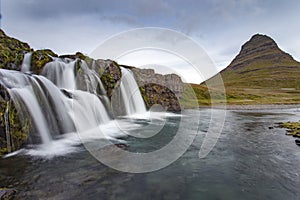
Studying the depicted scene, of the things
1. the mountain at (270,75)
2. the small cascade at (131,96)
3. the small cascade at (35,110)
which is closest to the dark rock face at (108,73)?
the small cascade at (131,96)

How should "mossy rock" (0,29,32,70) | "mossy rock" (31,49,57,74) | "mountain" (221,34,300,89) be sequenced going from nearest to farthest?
"mossy rock" (0,29,32,70), "mossy rock" (31,49,57,74), "mountain" (221,34,300,89)

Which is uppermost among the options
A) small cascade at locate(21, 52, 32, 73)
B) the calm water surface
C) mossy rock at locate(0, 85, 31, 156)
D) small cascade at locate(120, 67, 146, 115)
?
small cascade at locate(21, 52, 32, 73)

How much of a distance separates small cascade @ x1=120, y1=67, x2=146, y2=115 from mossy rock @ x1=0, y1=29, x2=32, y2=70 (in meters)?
11.4

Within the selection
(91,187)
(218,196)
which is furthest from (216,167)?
(91,187)

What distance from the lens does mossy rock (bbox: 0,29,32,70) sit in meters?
15.4

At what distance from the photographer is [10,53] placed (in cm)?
1667

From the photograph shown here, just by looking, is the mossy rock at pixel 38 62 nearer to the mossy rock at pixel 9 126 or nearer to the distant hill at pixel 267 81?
the mossy rock at pixel 9 126

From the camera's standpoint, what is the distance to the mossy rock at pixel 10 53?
15.4m

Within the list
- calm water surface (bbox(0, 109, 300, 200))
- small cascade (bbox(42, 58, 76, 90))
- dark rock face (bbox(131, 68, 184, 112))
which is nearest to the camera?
calm water surface (bbox(0, 109, 300, 200))

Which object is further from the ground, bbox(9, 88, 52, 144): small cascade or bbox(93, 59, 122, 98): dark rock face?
bbox(93, 59, 122, 98): dark rock face

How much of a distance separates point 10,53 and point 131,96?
14851 millimetres

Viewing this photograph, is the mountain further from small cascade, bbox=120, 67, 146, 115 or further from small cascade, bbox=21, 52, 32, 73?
small cascade, bbox=21, 52, 32, 73

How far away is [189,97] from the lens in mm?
60375

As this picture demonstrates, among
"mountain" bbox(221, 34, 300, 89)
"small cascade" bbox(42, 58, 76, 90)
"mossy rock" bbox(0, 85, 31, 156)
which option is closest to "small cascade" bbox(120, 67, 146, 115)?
"small cascade" bbox(42, 58, 76, 90)
